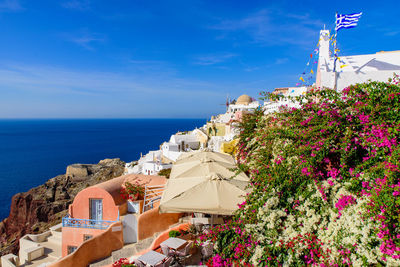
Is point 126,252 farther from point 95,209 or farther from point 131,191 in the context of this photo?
point 95,209

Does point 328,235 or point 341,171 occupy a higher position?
point 341,171

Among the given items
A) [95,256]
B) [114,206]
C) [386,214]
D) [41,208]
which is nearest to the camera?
[386,214]

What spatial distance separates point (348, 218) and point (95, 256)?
9.51m

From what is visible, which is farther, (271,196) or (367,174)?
(271,196)

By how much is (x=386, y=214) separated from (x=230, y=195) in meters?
3.79

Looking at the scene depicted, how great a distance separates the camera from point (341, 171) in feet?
18.1

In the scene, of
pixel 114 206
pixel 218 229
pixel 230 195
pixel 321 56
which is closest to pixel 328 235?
pixel 218 229

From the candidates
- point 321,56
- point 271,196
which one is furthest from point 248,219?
point 321,56

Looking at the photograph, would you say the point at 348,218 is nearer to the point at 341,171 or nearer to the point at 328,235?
the point at 328,235

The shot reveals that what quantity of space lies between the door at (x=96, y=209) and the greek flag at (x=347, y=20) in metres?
14.6

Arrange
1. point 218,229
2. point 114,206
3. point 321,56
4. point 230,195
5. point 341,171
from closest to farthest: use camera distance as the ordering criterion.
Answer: point 341,171 < point 218,229 < point 230,195 < point 114,206 < point 321,56

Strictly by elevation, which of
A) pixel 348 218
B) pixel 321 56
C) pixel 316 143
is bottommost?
pixel 348 218

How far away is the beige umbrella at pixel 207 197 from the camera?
6636mm

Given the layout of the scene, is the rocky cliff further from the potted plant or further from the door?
the potted plant
